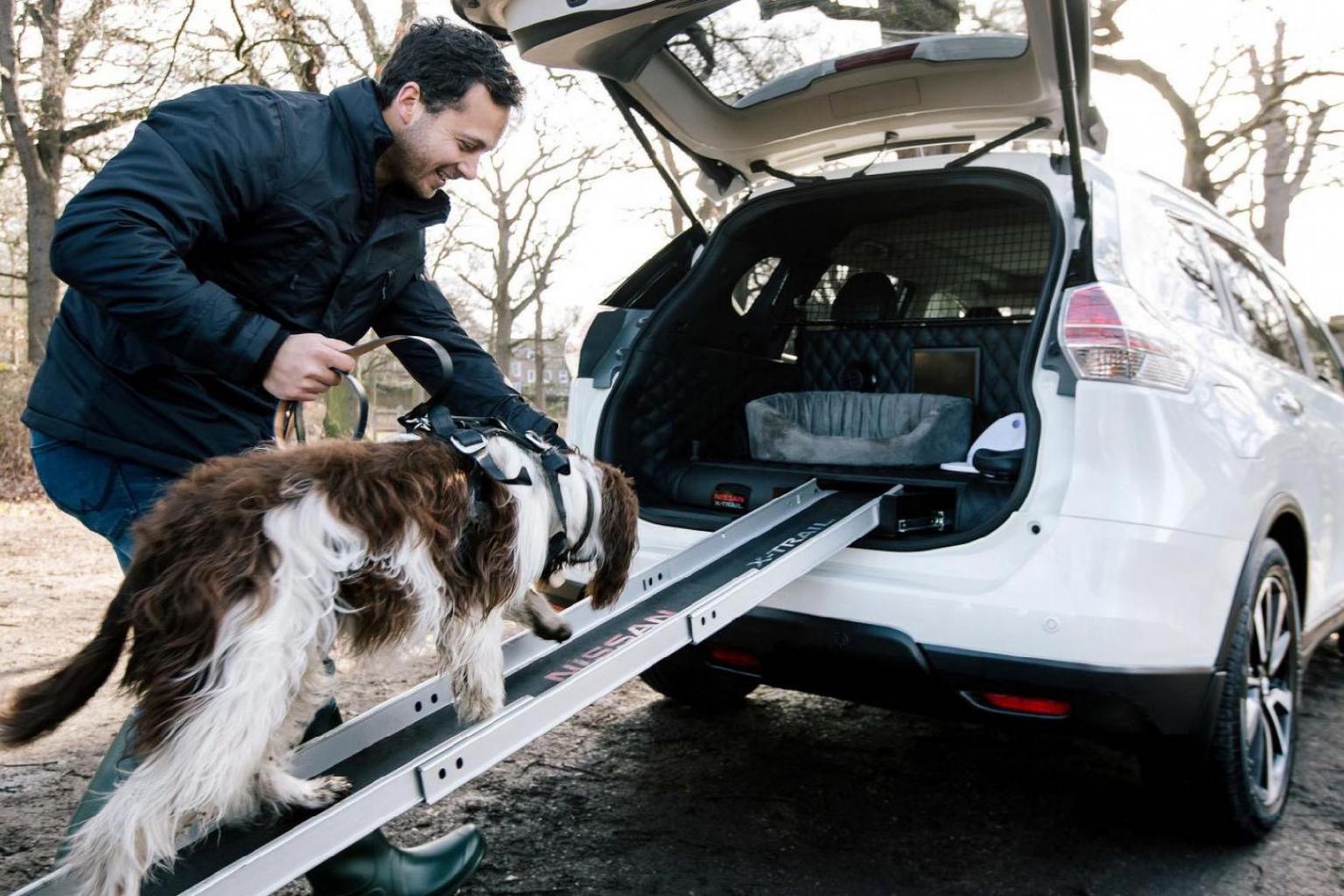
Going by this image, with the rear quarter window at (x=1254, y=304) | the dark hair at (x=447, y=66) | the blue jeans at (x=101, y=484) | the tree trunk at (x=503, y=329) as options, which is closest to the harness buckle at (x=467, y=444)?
the blue jeans at (x=101, y=484)

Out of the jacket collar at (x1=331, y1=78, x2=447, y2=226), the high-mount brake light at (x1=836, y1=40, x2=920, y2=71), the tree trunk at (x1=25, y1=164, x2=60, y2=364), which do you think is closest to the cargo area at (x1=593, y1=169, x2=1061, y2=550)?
the high-mount brake light at (x1=836, y1=40, x2=920, y2=71)

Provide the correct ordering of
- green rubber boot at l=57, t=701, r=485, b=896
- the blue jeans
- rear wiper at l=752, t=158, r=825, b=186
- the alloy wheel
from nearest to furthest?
the blue jeans
green rubber boot at l=57, t=701, r=485, b=896
the alloy wheel
rear wiper at l=752, t=158, r=825, b=186

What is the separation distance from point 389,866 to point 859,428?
2445mm

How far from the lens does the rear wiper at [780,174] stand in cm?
378

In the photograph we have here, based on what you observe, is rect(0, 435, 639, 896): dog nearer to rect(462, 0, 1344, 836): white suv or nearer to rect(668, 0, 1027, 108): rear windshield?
rect(462, 0, 1344, 836): white suv

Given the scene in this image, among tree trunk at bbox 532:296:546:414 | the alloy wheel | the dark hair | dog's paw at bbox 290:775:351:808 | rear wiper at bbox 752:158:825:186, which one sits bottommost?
tree trunk at bbox 532:296:546:414

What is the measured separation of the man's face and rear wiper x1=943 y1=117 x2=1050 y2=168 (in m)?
1.64

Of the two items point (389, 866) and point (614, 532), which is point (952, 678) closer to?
point (614, 532)

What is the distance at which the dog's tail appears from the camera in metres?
1.91

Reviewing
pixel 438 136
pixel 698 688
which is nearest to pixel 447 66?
pixel 438 136

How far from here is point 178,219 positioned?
206 cm

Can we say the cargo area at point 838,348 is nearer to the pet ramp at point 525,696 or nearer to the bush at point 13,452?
the pet ramp at point 525,696

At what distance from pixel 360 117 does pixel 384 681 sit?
294 cm

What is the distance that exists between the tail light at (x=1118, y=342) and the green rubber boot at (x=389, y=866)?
6.69ft
